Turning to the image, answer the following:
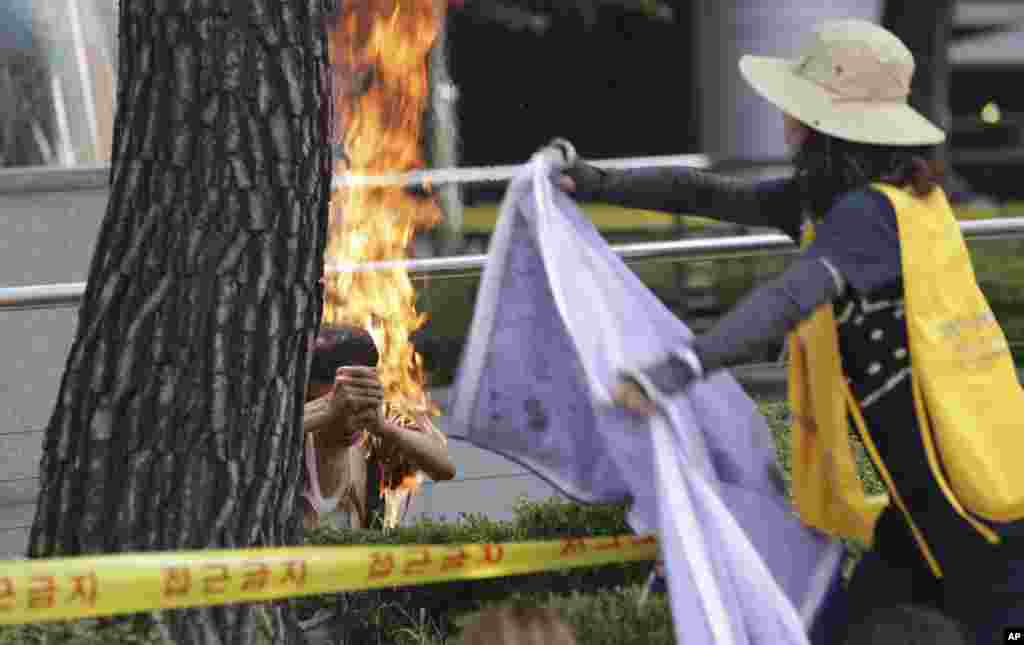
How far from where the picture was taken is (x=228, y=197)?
4059 mm

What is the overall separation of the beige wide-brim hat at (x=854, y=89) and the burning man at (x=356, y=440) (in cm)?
155

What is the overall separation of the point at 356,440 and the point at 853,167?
1.83 m

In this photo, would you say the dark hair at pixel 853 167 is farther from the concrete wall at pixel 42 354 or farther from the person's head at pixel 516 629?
the concrete wall at pixel 42 354

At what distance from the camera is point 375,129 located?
6926 mm

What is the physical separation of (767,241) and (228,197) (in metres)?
3.77

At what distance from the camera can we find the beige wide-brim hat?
146 inches

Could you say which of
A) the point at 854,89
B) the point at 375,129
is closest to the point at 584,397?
the point at 854,89

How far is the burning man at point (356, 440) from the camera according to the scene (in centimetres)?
487

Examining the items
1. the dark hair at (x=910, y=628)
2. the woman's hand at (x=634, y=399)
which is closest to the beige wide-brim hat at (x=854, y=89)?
the woman's hand at (x=634, y=399)

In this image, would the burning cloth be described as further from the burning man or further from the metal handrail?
the metal handrail

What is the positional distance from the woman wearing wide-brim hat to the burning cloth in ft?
0.37

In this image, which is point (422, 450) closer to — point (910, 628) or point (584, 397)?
point (584, 397)

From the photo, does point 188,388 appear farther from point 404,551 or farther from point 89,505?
point 404,551

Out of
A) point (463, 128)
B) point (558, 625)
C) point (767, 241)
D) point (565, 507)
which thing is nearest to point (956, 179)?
point (463, 128)
